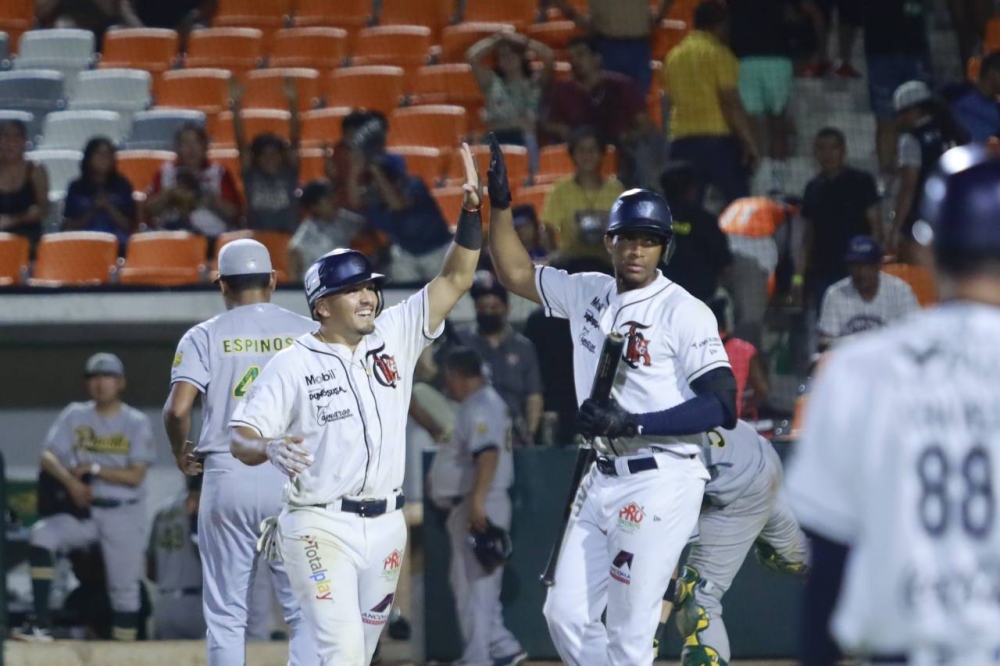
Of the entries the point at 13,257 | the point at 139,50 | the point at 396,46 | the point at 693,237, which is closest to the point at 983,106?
the point at 693,237

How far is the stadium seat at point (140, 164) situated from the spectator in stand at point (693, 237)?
512 centimetres

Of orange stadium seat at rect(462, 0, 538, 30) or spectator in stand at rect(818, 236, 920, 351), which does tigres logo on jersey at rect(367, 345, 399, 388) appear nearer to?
spectator in stand at rect(818, 236, 920, 351)

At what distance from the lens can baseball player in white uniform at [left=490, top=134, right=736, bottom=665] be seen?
5.55 m

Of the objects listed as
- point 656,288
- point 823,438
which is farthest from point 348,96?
point 823,438

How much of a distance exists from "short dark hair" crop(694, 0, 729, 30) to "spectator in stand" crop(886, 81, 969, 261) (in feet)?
5.01

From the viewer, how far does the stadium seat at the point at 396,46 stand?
13664mm

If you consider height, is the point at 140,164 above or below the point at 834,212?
above

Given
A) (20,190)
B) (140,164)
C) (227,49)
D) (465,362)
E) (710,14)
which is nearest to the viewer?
(465,362)

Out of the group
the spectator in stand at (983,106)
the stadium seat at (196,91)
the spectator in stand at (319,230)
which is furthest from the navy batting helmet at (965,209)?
the stadium seat at (196,91)

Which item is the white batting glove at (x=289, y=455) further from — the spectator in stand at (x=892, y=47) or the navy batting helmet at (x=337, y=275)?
the spectator in stand at (x=892, y=47)

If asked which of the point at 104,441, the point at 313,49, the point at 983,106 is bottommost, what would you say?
the point at 104,441

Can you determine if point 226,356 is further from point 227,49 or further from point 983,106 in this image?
point 227,49

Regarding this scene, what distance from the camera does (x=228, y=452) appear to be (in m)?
6.44

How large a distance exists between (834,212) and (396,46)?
219 inches
